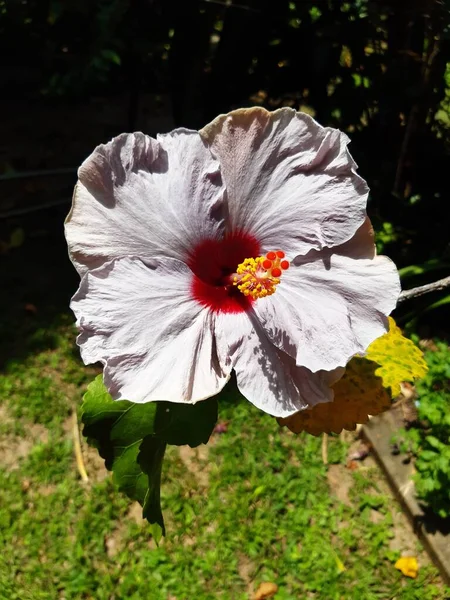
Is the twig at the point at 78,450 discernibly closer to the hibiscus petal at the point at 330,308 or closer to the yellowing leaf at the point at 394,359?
the yellowing leaf at the point at 394,359

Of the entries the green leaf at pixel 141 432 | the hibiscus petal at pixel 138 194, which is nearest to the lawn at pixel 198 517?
the green leaf at pixel 141 432

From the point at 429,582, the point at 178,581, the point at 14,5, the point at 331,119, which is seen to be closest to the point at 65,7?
the point at 14,5

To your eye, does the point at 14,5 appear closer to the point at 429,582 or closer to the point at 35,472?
the point at 35,472

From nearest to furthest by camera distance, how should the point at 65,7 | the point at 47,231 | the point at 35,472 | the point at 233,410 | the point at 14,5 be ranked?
the point at 65,7 < the point at 14,5 < the point at 35,472 < the point at 233,410 < the point at 47,231

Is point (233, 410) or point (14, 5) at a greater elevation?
point (14, 5)

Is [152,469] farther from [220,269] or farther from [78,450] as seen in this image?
[78,450]
